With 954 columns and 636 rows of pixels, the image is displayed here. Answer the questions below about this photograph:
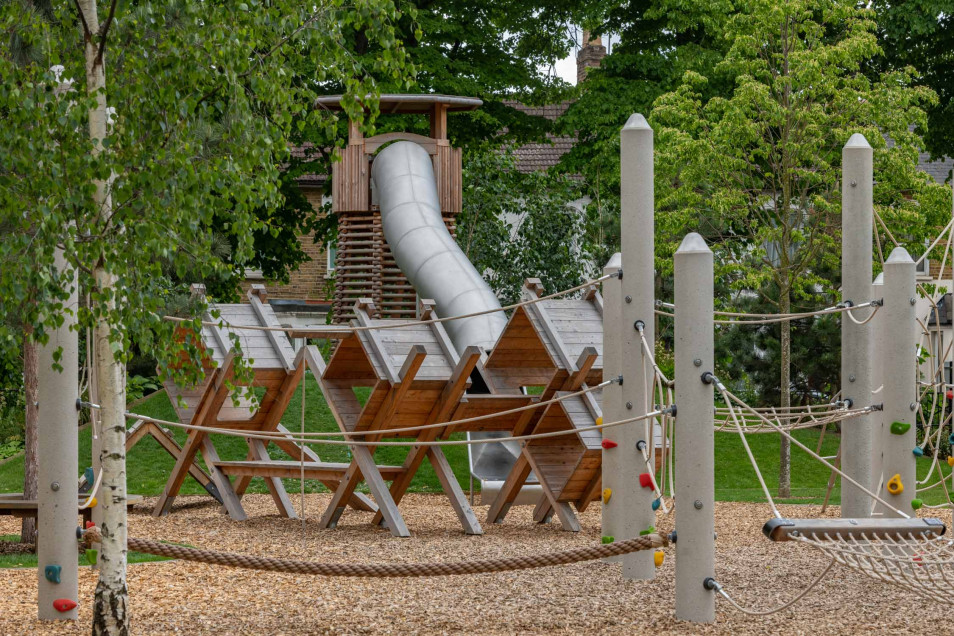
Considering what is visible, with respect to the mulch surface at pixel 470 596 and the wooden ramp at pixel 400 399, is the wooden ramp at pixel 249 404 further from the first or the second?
the mulch surface at pixel 470 596

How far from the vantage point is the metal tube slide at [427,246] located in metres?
13.7

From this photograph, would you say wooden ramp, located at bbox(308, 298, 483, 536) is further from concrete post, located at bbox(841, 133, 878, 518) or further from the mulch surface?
concrete post, located at bbox(841, 133, 878, 518)

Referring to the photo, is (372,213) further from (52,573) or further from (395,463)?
(52,573)

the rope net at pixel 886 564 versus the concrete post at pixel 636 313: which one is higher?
the concrete post at pixel 636 313

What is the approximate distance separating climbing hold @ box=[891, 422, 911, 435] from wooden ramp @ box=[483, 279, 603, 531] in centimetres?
213

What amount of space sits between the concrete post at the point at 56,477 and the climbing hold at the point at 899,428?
4.59 m

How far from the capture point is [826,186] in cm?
1448

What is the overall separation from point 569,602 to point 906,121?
30.5 ft

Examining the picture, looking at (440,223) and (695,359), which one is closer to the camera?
(695,359)

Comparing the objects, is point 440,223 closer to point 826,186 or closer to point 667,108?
point 667,108

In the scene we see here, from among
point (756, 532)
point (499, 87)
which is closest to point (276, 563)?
point (756, 532)

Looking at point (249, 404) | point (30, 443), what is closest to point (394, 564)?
point (30, 443)

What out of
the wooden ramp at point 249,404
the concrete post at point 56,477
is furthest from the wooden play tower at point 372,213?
the concrete post at point 56,477

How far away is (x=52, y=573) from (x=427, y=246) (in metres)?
10.2
